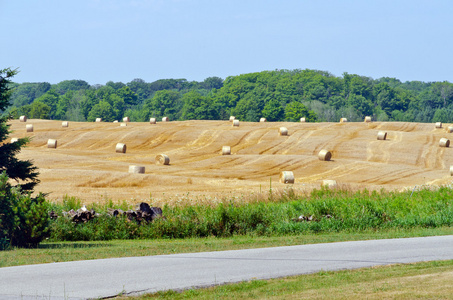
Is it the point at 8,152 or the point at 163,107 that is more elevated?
the point at 163,107

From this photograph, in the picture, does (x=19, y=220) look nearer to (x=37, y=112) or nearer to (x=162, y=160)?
(x=162, y=160)

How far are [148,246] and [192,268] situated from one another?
400 centimetres

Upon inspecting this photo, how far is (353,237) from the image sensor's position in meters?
17.7

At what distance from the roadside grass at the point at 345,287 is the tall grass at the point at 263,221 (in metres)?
8.19

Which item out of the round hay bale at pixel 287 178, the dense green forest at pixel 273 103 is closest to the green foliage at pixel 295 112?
the dense green forest at pixel 273 103

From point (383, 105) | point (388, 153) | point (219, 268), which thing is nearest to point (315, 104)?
point (383, 105)

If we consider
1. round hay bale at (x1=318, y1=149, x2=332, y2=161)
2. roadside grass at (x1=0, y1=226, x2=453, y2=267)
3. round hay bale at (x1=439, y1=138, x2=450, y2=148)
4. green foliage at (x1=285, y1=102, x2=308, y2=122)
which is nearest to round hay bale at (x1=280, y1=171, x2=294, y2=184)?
round hay bale at (x1=318, y1=149, x2=332, y2=161)

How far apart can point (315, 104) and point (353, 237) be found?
426 ft

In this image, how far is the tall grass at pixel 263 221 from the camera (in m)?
19.1

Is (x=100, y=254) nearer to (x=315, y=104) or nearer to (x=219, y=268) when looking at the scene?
(x=219, y=268)

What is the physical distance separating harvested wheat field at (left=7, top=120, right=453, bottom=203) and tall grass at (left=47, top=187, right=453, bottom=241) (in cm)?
552

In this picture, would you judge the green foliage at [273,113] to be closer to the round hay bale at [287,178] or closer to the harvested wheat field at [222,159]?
the harvested wheat field at [222,159]

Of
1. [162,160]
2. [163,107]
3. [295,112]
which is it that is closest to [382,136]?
[162,160]

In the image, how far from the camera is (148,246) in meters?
15.9
